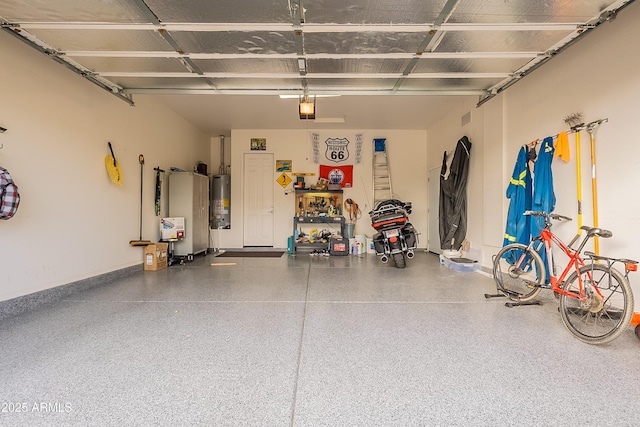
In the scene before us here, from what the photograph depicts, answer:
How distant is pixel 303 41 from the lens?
8.97ft

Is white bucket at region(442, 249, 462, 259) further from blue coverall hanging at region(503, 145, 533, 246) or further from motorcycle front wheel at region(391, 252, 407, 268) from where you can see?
blue coverall hanging at region(503, 145, 533, 246)

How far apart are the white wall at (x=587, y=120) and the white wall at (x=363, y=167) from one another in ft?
9.10

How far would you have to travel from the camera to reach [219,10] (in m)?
2.29

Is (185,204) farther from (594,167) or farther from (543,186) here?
(594,167)

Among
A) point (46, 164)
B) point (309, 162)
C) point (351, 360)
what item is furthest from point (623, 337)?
point (309, 162)

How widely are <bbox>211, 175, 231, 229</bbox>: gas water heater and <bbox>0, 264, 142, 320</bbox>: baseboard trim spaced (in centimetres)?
313

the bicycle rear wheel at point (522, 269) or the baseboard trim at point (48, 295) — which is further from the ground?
the bicycle rear wheel at point (522, 269)

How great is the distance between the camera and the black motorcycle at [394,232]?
16.4ft

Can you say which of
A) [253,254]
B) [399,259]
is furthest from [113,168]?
[399,259]

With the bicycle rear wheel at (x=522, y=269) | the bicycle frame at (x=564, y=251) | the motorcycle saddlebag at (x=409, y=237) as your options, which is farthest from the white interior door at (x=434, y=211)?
the bicycle frame at (x=564, y=251)

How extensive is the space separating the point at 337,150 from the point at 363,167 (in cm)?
79

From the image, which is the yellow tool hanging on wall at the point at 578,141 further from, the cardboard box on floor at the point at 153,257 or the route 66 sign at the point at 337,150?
the cardboard box on floor at the point at 153,257

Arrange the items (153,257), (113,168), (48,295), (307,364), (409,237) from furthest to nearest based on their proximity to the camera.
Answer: (409,237), (153,257), (113,168), (48,295), (307,364)

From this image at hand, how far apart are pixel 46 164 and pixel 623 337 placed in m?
5.70
